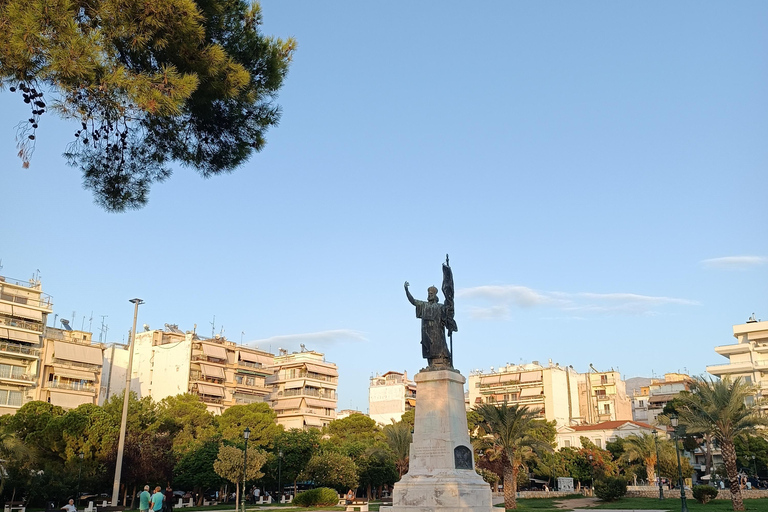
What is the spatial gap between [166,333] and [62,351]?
67.7 ft

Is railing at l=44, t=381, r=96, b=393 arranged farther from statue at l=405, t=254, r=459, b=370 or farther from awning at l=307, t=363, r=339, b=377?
statue at l=405, t=254, r=459, b=370

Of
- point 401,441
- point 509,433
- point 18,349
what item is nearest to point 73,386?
point 18,349

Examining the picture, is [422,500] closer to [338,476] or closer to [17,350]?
[338,476]

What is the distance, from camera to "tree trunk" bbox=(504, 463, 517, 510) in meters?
32.4

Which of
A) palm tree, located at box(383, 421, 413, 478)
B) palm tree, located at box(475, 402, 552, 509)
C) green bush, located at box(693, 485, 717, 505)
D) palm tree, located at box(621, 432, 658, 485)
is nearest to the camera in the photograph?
green bush, located at box(693, 485, 717, 505)

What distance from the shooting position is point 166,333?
3100 inches

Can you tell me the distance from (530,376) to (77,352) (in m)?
56.6

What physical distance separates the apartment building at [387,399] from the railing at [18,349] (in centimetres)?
5188

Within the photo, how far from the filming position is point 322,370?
83250mm

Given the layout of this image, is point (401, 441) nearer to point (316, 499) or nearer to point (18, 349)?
point (316, 499)

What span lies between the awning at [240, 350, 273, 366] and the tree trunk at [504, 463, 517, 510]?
49736 millimetres

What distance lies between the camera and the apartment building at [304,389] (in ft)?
261

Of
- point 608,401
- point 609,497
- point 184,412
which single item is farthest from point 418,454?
point 608,401

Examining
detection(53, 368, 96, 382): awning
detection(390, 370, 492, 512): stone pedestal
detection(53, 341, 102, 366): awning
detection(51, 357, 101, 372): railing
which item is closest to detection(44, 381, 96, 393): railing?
detection(53, 368, 96, 382): awning
